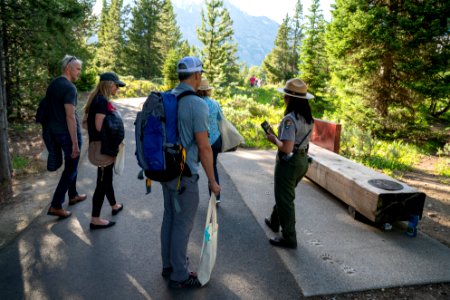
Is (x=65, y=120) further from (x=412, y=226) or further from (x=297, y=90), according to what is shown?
(x=412, y=226)

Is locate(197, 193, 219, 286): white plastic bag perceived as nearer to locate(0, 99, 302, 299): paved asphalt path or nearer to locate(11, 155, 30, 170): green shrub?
locate(0, 99, 302, 299): paved asphalt path

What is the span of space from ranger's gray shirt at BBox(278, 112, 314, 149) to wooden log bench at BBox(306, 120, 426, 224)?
1.51 metres

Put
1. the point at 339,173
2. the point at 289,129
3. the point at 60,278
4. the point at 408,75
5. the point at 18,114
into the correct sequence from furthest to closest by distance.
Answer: the point at 18,114
the point at 408,75
the point at 339,173
the point at 289,129
the point at 60,278

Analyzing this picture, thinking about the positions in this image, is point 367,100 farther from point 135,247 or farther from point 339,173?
point 135,247

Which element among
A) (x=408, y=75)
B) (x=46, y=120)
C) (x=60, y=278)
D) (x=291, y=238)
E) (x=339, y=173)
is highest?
(x=408, y=75)

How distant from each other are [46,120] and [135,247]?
231cm

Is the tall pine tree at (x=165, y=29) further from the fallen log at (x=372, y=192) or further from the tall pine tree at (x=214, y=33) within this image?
the fallen log at (x=372, y=192)

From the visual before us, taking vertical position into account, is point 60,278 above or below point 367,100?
below

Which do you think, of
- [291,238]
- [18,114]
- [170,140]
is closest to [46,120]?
[170,140]

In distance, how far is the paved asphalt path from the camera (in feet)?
11.2

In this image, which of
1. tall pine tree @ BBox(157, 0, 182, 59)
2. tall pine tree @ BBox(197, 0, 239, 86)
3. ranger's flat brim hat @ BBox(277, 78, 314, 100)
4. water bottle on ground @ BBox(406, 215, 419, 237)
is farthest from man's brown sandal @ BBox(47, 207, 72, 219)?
tall pine tree @ BBox(157, 0, 182, 59)

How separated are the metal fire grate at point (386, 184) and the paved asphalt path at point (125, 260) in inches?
74.9

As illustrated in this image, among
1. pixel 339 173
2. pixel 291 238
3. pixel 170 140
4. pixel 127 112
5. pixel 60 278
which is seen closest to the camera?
pixel 170 140

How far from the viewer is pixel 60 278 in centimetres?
362
